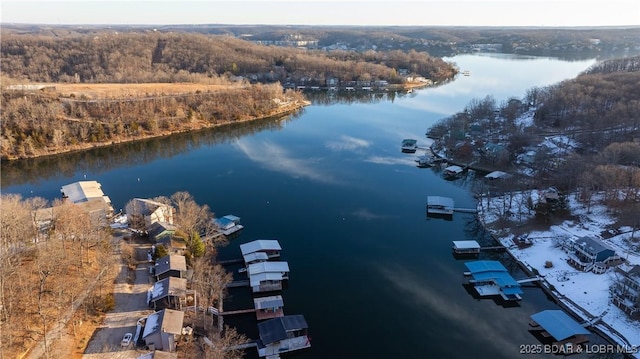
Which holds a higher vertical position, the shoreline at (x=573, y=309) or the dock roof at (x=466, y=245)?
the dock roof at (x=466, y=245)

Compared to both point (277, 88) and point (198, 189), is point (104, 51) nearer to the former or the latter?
point (277, 88)

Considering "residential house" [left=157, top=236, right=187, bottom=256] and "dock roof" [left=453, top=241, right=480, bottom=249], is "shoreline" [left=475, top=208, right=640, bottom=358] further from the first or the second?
"residential house" [left=157, top=236, right=187, bottom=256]

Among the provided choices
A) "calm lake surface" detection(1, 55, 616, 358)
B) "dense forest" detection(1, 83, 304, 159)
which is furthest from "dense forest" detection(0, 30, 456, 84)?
"calm lake surface" detection(1, 55, 616, 358)

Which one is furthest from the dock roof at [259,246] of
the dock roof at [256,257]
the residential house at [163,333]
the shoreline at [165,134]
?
→ the shoreline at [165,134]

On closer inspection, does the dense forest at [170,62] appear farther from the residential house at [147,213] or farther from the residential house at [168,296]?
the residential house at [168,296]

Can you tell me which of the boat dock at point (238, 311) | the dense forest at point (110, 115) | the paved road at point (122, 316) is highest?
the dense forest at point (110, 115)

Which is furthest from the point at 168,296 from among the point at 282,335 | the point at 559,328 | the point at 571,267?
the point at 571,267

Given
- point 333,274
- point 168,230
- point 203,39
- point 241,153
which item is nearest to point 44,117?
point 241,153
